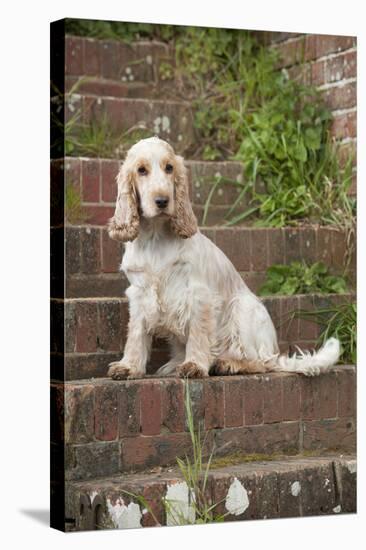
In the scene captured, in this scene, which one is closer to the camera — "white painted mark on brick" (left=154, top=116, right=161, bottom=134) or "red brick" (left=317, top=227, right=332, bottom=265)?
"red brick" (left=317, top=227, right=332, bottom=265)

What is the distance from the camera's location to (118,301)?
561cm

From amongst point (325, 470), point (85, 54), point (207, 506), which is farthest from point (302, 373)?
point (85, 54)

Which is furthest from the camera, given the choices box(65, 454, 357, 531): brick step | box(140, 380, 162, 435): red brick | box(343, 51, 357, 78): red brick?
box(343, 51, 357, 78): red brick

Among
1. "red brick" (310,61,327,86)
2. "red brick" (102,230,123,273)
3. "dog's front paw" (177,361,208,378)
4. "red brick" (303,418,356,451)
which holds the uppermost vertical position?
"red brick" (310,61,327,86)

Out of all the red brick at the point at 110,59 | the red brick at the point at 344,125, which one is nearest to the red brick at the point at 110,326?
the red brick at the point at 110,59

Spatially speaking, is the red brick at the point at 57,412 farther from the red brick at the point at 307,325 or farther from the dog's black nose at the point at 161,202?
the red brick at the point at 307,325

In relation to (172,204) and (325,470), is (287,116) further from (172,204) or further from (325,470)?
(325,470)

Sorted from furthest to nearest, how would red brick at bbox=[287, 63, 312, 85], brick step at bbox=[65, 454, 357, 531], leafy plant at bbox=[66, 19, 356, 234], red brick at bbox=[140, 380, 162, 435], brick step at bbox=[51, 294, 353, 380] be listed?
red brick at bbox=[287, 63, 312, 85], leafy plant at bbox=[66, 19, 356, 234], red brick at bbox=[140, 380, 162, 435], brick step at bbox=[51, 294, 353, 380], brick step at bbox=[65, 454, 357, 531]

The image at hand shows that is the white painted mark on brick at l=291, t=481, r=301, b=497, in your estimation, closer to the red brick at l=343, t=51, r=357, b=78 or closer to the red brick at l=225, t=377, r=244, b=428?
the red brick at l=225, t=377, r=244, b=428

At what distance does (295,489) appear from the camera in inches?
223

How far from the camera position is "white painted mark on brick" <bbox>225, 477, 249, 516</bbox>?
17.9 feet

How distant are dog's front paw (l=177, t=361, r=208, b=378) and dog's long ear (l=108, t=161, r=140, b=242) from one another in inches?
26.0

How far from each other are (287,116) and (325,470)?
2.01 m

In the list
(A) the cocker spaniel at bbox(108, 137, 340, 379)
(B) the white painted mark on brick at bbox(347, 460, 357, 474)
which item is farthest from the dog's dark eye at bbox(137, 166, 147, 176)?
(B) the white painted mark on brick at bbox(347, 460, 357, 474)
